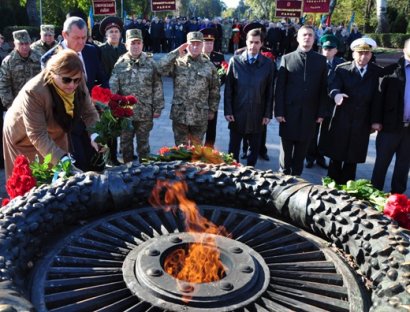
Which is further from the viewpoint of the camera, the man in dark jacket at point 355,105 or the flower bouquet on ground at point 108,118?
the man in dark jacket at point 355,105

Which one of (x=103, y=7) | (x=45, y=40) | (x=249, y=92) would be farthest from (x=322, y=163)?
(x=103, y=7)

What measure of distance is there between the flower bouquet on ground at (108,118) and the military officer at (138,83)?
1779mm

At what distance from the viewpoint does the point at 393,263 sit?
1.64m

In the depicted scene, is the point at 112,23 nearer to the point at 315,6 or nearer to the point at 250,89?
the point at 250,89

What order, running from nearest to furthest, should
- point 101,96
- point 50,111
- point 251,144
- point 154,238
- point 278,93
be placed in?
point 154,238, point 50,111, point 101,96, point 278,93, point 251,144

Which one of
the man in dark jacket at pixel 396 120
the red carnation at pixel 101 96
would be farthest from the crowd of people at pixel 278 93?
the red carnation at pixel 101 96

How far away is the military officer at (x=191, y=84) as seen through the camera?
205 inches

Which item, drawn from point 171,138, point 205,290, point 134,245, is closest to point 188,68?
point 171,138

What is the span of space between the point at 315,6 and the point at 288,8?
0.96 metres

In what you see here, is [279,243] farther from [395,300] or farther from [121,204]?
[121,204]

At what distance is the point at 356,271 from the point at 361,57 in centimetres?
337

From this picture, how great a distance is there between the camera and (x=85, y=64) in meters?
4.71

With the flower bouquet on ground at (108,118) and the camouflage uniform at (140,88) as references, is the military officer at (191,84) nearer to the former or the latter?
the camouflage uniform at (140,88)

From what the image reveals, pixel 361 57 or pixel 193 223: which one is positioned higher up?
pixel 361 57
